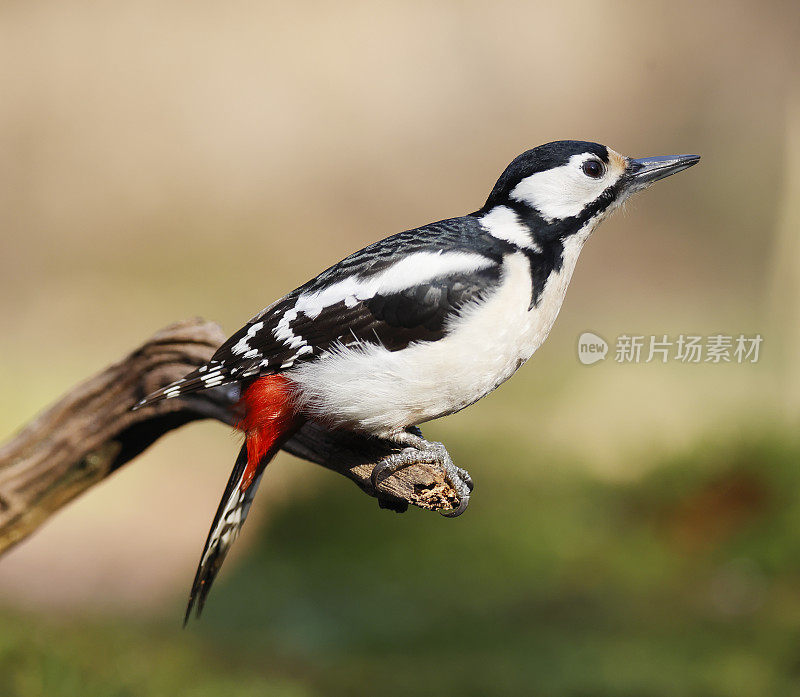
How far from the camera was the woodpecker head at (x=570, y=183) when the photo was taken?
3.96 feet

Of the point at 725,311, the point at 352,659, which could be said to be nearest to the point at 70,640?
the point at 352,659

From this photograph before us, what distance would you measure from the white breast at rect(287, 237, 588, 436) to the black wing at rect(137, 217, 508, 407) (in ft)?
0.06

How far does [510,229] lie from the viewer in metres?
1.24

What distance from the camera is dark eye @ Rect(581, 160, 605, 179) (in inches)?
47.5

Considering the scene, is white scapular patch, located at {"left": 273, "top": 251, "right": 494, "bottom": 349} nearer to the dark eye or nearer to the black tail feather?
the dark eye

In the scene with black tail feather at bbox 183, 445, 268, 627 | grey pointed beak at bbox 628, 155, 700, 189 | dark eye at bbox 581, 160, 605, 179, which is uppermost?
dark eye at bbox 581, 160, 605, 179

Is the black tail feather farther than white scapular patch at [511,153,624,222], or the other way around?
the black tail feather

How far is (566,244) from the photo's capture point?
1255 millimetres

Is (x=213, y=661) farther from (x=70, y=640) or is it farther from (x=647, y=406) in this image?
(x=647, y=406)

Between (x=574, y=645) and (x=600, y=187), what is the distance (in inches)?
80.7

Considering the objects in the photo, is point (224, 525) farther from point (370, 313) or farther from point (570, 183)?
point (570, 183)

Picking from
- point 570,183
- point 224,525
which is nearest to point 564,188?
point 570,183

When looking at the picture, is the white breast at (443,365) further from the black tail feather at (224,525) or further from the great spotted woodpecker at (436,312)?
the black tail feather at (224,525)

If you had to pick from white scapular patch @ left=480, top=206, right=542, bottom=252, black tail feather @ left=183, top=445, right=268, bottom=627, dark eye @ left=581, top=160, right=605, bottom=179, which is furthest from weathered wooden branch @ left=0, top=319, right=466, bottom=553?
dark eye @ left=581, top=160, right=605, bottom=179
